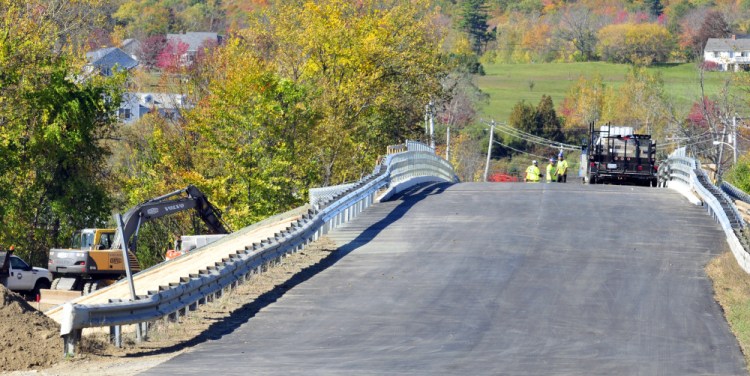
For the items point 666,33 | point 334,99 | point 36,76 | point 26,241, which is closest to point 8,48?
point 36,76

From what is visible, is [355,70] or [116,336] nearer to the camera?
[116,336]

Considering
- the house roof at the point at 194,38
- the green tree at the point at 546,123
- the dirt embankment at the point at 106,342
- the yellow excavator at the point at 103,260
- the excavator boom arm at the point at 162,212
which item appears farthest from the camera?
the house roof at the point at 194,38

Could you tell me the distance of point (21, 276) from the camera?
4066 centimetres

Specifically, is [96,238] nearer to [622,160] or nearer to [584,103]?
[622,160]

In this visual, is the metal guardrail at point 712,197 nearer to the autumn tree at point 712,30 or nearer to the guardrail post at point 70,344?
the guardrail post at point 70,344

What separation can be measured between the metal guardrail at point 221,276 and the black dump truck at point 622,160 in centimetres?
1506

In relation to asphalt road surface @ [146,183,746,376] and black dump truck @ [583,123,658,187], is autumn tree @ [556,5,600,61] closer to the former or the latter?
black dump truck @ [583,123,658,187]

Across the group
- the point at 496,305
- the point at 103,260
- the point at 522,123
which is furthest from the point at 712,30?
the point at 496,305

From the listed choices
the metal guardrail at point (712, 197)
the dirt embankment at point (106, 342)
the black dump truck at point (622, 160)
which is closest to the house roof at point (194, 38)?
the black dump truck at point (622, 160)

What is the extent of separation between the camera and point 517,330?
1498 cm

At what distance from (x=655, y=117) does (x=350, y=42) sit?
2324 inches

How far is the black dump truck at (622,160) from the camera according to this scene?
Answer: 1716 inches

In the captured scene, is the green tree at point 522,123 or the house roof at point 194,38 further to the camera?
the house roof at point 194,38

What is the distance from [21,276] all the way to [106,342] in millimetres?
27911
